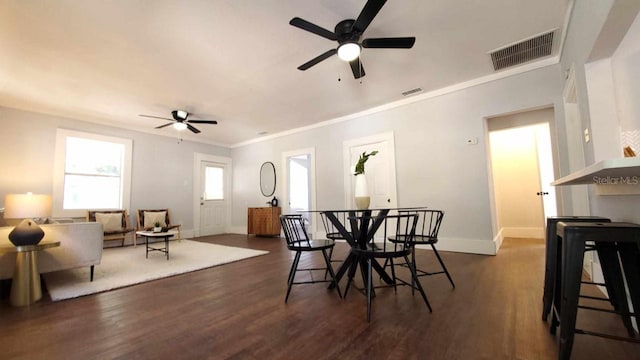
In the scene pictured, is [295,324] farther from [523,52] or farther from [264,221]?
[264,221]

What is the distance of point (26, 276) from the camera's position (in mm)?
2250

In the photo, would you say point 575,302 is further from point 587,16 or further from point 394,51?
point 394,51

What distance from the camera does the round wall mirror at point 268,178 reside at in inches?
265

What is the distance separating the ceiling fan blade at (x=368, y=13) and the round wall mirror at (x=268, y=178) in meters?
4.88

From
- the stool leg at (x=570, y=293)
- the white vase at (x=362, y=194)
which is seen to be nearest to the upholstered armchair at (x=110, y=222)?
the white vase at (x=362, y=194)

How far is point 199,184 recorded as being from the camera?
6.93 metres

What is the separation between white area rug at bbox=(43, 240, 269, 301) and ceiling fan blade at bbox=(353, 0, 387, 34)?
3.34 meters

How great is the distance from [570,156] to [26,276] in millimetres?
5813

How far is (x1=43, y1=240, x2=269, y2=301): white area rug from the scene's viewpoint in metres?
2.61

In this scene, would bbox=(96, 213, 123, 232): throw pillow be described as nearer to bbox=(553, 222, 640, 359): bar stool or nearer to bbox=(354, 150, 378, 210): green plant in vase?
bbox=(354, 150, 378, 210): green plant in vase

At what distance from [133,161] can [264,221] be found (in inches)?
128

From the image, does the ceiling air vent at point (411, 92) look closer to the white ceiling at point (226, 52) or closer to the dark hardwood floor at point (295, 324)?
the white ceiling at point (226, 52)

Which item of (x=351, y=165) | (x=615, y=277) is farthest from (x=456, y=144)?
(x=615, y=277)

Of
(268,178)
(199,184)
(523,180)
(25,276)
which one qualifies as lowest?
(25,276)
